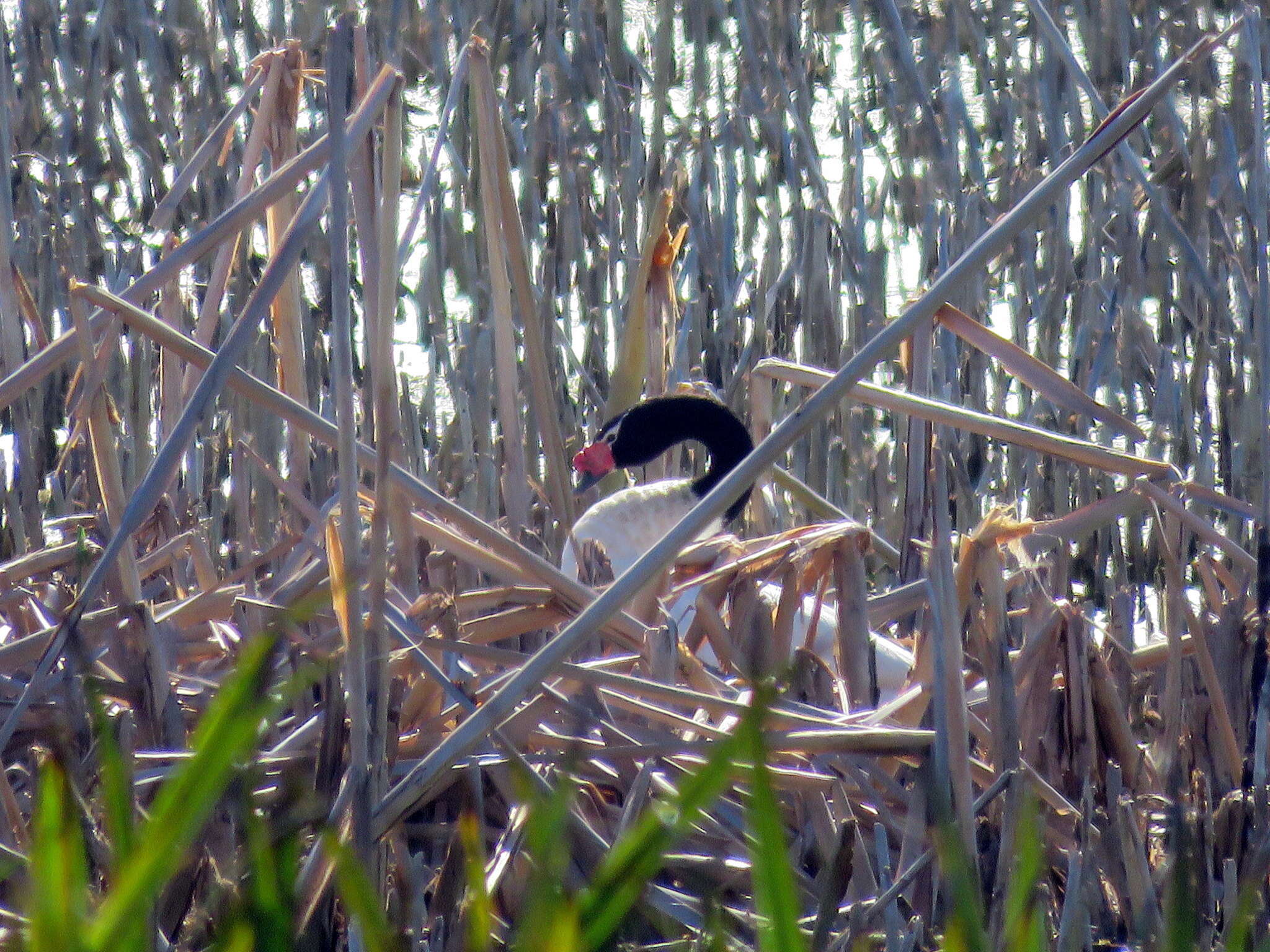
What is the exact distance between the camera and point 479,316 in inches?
148

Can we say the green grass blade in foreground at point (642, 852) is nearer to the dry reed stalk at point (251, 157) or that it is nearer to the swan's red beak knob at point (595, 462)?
the dry reed stalk at point (251, 157)

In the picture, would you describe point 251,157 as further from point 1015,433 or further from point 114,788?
point 114,788

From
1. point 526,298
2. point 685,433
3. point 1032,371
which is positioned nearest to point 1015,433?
point 1032,371

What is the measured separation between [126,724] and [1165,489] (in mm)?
1237

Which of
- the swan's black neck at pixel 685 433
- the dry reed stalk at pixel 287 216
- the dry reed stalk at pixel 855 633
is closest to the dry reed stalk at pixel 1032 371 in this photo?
the dry reed stalk at pixel 855 633

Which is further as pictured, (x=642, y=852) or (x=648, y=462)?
(x=648, y=462)

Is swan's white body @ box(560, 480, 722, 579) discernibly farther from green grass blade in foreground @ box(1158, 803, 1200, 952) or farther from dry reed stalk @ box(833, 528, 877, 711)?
green grass blade in foreground @ box(1158, 803, 1200, 952)

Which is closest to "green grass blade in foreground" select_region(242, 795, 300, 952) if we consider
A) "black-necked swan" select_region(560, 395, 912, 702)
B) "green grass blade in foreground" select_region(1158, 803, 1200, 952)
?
"green grass blade in foreground" select_region(1158, 803, 1200, 952)

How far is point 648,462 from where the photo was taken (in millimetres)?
3201

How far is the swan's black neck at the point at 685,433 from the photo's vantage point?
308 centimetres

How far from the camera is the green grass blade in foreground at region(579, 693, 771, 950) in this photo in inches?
16.8

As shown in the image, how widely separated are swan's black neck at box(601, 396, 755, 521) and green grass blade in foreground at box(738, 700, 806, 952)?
2.52m

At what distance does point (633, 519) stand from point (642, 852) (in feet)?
8.28

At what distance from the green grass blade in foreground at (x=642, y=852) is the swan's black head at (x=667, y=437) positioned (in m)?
2.55
